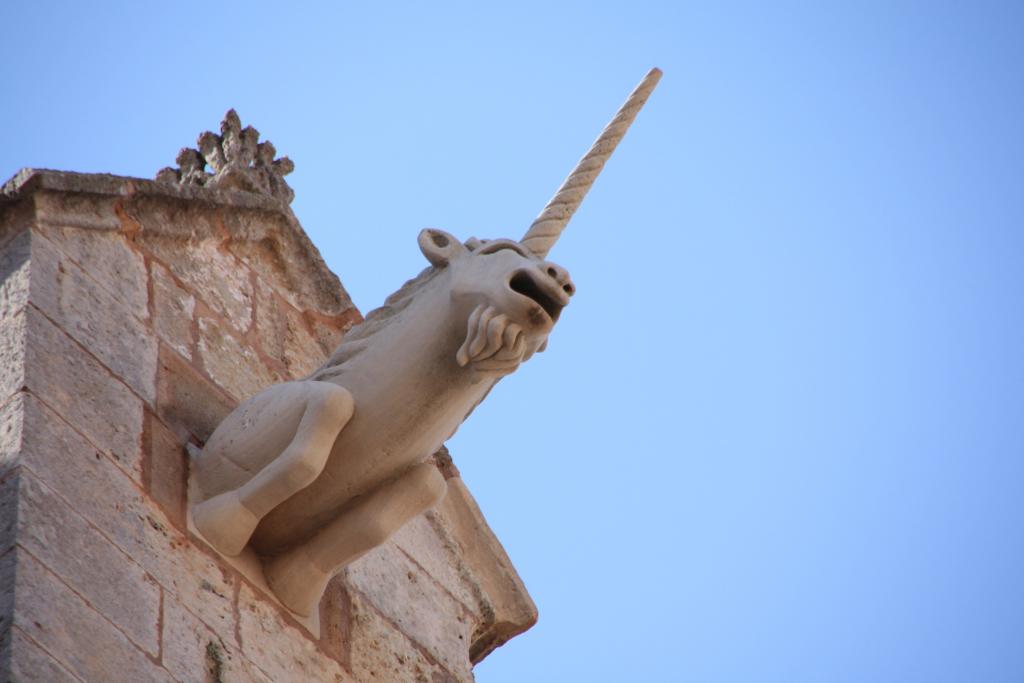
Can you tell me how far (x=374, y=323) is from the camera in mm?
5152

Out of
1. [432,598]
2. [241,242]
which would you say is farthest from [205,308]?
[432,598]

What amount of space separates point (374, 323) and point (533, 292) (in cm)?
48

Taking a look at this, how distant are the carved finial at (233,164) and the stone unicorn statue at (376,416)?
1.53 m

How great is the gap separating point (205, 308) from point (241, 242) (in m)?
0.46

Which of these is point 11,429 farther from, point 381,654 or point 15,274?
point 381,654

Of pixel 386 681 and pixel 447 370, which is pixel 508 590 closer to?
pixel 386 681

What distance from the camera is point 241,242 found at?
20.4ft

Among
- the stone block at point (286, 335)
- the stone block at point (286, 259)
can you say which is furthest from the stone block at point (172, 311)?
the stone block at point (286, 259)

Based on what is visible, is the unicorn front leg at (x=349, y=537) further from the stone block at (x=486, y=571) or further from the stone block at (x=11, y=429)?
the stone block at (x=486, y=571)

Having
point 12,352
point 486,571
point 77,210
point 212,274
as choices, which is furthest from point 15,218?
point 486,571

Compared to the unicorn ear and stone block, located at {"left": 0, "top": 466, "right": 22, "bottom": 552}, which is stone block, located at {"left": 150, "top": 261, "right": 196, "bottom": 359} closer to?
the unicorn ear

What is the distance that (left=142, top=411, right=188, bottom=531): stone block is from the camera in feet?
16.3

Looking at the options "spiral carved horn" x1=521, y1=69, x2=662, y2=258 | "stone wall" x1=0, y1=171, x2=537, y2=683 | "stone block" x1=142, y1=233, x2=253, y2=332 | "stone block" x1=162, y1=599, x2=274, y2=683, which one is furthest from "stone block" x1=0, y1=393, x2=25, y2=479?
"spiral carved horn" x1=521, y1=69, x2=662, y2=258

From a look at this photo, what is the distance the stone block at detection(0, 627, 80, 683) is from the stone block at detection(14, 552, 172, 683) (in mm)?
25
